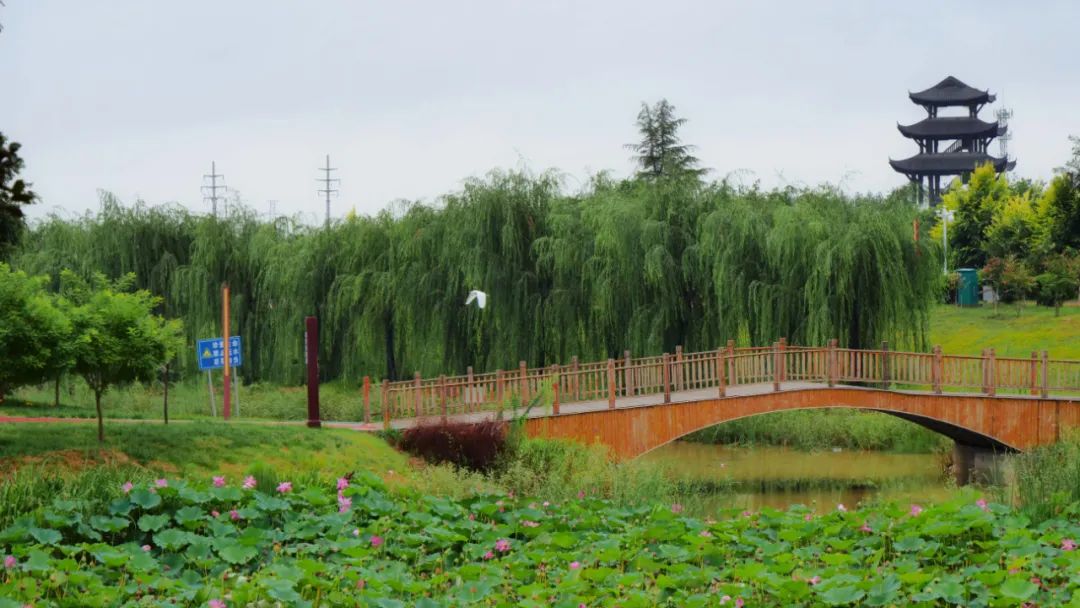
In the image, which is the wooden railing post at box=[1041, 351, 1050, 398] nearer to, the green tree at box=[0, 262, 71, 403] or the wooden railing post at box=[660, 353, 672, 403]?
the wooden railing post at box=[660, 353, 672, 403]

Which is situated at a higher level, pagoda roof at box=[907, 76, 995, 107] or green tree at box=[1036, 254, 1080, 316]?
pagoda roof at box=[907, 76, 995, 107]

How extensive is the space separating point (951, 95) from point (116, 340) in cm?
6635

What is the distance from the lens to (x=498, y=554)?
9.82 m

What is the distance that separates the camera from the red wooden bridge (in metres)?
21.4

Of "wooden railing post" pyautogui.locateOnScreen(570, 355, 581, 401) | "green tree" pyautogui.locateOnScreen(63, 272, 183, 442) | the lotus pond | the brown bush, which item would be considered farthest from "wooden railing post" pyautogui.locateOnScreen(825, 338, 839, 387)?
the lotus pond

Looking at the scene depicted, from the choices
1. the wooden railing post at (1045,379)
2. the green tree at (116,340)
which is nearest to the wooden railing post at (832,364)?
the wooden railing post at (1045,379)

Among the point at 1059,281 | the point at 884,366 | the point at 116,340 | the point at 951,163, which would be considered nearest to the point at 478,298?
the point at 884,366

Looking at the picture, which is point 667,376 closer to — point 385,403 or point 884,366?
point 884,366

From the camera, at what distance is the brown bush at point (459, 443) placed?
1855 cm

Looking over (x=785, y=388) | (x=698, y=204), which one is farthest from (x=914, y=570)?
(x=698, y=204)

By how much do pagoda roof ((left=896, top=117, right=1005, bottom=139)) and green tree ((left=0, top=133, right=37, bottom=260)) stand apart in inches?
2629

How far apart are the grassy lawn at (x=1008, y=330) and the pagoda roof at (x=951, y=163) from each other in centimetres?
3100

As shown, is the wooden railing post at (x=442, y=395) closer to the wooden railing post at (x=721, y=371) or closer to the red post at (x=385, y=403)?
the red post at (x=385, y=403)

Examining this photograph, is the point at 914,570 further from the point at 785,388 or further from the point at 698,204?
the point at 698,204
